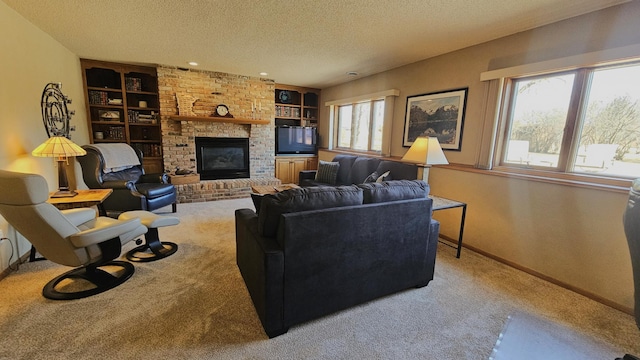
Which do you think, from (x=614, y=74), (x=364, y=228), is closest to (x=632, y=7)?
(x=614, y=74)

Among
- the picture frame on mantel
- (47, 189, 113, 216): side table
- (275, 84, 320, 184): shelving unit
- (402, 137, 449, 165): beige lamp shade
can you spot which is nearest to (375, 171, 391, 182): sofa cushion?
the picture frame on mantel

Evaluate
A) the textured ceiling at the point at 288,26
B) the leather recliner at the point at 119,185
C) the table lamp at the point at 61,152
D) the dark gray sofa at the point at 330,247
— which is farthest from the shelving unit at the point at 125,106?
the dark gray sofa at the point at 330,247

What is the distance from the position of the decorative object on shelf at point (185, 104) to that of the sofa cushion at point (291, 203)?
428 cm

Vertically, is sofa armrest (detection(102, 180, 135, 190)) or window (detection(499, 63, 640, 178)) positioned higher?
window (detection(499, 63, 640, 178))

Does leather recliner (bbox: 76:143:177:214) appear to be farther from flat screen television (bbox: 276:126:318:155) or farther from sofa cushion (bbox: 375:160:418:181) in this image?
sofa cushion (bbox: 375:160:418:181)

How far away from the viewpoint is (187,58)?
14.0 ft

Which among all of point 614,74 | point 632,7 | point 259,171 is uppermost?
point 632,7

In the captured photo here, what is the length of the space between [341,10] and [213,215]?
330cm

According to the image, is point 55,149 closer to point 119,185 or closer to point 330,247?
point 119,185

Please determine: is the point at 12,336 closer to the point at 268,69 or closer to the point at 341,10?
the point at 341,10

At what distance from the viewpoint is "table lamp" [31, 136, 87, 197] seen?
2521 mm

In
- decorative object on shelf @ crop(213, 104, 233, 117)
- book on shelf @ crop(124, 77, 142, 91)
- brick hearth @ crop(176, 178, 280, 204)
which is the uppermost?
book on shelf @ crop(124, 77, 142, 91)

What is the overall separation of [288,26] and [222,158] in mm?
3512

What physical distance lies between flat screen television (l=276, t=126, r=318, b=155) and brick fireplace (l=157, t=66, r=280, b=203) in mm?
278
